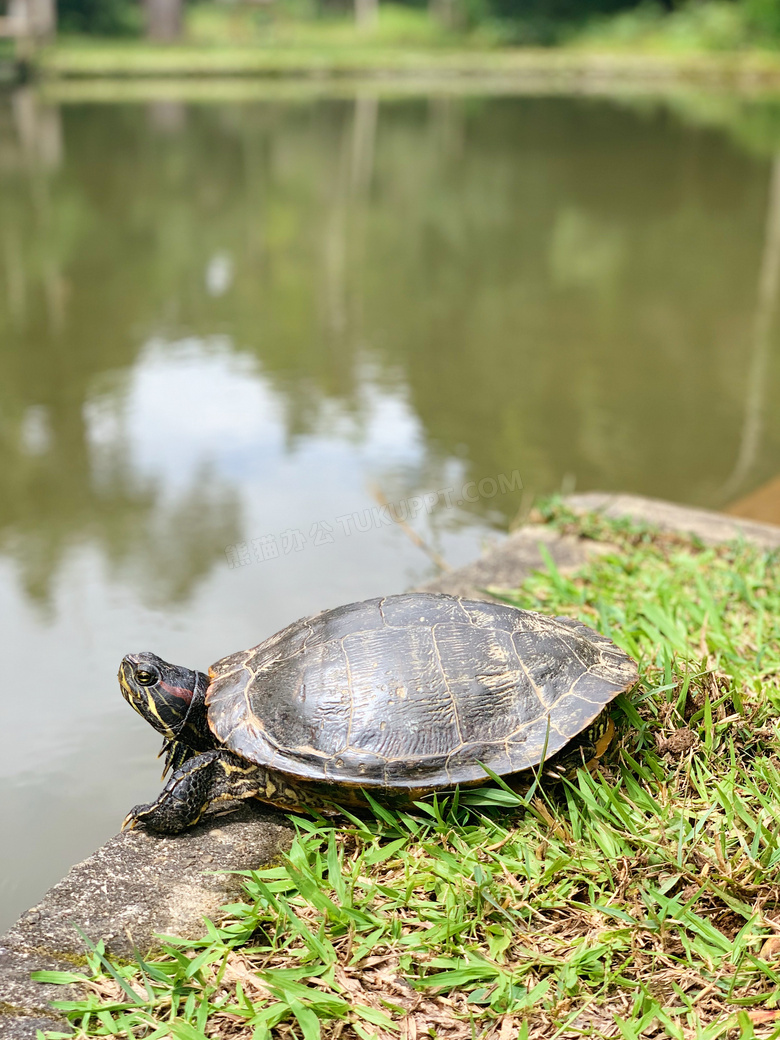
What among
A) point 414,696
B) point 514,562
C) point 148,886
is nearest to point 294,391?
point 514,562

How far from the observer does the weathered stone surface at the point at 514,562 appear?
355 centimetres

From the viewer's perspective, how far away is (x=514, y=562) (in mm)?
3760

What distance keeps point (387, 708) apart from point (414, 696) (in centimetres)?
7

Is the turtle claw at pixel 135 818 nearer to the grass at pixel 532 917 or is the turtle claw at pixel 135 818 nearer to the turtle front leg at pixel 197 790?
the turtle front leg at pixel 197 790

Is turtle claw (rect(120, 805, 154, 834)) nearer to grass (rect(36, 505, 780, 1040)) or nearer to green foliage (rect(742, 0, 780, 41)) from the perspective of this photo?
grass (rect(36, 505, 780, 1040))

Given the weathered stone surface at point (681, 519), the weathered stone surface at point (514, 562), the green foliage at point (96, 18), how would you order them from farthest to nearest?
1. the green foliage at point (96, 18)
2. the weathered stone surface at point (681, 519)
3. the weathered stone surface at point (514, 562)

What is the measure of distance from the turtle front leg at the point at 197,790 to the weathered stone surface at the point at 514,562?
51.2 inches

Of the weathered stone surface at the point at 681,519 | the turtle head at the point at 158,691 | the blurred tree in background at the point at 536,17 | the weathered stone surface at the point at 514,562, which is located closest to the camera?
the turtle head at the point at 158,691

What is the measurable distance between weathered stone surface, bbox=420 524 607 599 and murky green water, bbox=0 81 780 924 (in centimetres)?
48

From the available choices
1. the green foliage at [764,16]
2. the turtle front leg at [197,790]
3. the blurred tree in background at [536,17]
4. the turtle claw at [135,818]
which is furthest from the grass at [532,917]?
the blurred tree in background at [536,17]

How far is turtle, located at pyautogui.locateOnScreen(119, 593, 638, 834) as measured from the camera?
223cm

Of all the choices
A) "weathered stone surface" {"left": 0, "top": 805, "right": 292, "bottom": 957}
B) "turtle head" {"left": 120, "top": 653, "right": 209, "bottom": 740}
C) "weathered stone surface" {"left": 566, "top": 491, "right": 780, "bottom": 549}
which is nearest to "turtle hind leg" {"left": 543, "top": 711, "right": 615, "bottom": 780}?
"weathered stone surface" {"left": 0, "top": 805, "right": 292, "bottom": 957}

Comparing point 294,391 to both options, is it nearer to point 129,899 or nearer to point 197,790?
point 197,790

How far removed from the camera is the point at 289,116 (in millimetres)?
20812
